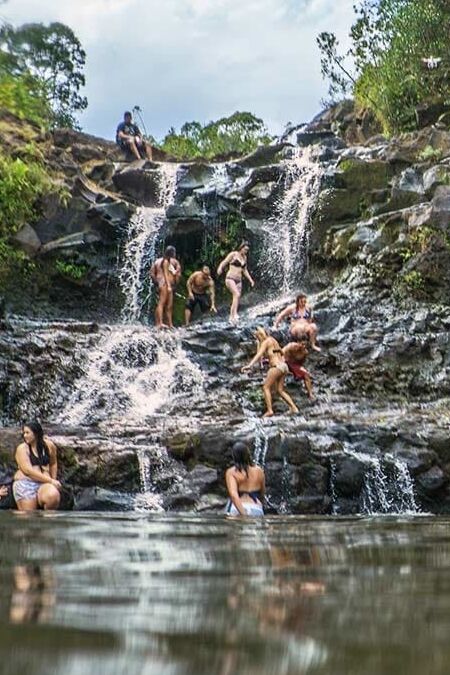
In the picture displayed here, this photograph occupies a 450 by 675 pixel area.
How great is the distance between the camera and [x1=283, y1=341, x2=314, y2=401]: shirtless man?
13.0 meters

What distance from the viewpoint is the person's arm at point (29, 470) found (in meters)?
8.12

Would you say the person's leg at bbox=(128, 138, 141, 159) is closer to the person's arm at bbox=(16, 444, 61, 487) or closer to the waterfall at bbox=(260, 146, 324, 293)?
the waterfall at bbox=(260, 146, 324, 293)

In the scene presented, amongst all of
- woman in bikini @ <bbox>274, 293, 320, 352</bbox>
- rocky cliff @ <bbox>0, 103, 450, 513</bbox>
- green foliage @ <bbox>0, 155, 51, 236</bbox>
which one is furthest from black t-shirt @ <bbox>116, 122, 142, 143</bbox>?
woman in bikini @ <bbox>274, 293, 320, 352</bbox>

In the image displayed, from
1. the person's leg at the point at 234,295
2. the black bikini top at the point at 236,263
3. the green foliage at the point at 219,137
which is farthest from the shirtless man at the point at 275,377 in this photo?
the green foliage at the point at 219,137

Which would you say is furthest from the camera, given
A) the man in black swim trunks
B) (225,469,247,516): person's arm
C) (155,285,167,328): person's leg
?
the man in black swim trunks

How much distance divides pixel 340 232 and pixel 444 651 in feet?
61.4

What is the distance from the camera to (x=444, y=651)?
153cm

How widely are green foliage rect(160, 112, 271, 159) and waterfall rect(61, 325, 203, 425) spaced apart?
2833 centimetres

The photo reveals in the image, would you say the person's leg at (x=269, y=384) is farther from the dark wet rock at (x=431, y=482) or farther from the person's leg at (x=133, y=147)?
the person's leg at (x=133, y=147)

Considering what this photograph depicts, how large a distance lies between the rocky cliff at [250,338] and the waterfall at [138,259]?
0.15 metres

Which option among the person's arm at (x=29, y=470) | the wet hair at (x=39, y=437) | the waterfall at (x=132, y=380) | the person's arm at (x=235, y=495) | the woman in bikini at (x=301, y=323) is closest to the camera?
the person's arm at (x=235, y=495)

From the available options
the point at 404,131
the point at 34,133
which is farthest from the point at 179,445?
the point at 404,131

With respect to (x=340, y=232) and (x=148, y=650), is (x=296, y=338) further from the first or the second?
(x=148, y=650)

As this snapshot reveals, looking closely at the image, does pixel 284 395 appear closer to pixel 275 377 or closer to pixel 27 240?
pixel 275 377
